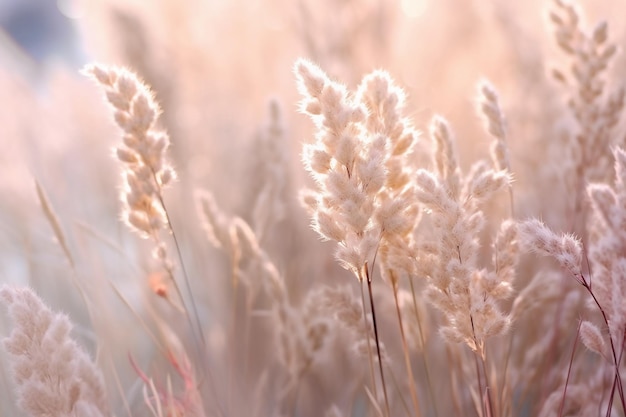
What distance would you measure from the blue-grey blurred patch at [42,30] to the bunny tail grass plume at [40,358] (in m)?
1.21

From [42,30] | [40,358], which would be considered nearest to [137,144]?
[40,358]

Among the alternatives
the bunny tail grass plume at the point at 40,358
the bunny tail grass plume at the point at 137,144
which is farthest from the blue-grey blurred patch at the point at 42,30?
the bunny tail grass plume at the point at 40,358

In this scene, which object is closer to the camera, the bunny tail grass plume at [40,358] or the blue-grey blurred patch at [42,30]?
the bunny tail grass plume at [40,358]

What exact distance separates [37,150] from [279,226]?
1.51 ft

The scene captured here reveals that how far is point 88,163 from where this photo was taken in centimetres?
174

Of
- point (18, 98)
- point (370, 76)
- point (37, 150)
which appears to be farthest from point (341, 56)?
point (370, 76)

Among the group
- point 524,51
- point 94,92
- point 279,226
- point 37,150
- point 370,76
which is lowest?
point 370,76

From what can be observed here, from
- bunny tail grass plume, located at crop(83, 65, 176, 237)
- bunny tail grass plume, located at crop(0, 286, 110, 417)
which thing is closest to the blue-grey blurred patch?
bunny tail grass plume, located at crop(83, 65, 176, 237)

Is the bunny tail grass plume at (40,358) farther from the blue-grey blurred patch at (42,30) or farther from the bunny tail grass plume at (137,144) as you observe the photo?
the blue-grey blurred patch at (42,30)

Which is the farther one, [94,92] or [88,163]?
[94,92]

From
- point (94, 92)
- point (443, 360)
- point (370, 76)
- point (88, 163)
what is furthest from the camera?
point (94, 92)

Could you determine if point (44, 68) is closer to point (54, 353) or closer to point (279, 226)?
point (279, 226)

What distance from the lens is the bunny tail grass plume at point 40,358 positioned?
1.96 ft

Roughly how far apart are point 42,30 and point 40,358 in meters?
2.99
